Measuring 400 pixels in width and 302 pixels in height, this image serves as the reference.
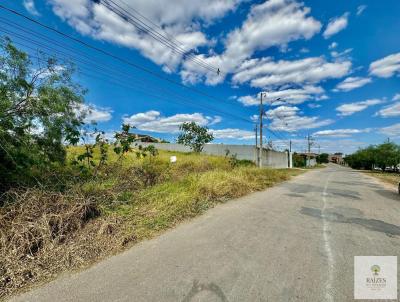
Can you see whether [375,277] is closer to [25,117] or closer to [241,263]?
[241,263]

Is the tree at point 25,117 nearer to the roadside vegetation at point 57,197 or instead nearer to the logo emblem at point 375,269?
the roadside vegetation at point 57,197

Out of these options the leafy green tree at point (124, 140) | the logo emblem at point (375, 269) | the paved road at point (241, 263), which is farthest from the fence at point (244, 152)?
the logo emblem at point (375, 269)

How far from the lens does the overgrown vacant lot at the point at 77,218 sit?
347 centimetres

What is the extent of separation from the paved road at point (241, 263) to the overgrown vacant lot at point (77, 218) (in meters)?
0.39

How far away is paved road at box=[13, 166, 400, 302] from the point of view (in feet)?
9.46

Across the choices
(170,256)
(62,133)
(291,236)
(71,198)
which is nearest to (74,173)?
(62,133)

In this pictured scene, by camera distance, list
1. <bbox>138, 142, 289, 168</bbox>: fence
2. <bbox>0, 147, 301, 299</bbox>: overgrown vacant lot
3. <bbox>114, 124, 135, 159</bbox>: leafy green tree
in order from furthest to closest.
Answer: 1. <bbox>138, 142, 289, 168</bbox>: fence
2. <bbox>114, 124, 135, 159</bbox>: leafy green tree
3. <bbox>0, 147, 301, 299</bbox>: overgrown vacant lot

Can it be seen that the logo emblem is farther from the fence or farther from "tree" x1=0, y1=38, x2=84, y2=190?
the fence

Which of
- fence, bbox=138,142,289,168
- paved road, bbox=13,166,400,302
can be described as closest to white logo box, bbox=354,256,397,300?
paved road, bbox=13,166,400,302

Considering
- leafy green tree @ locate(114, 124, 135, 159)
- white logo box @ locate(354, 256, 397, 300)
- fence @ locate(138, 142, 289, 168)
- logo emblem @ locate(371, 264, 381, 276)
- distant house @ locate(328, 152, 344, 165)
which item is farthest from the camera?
distant house @ locate(328, 152, 344, 165)

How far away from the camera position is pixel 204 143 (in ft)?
125

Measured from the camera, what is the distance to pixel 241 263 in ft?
12.0

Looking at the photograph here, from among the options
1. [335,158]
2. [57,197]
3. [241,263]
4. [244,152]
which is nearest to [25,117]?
[57,197]

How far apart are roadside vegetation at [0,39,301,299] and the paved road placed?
0.47 m
